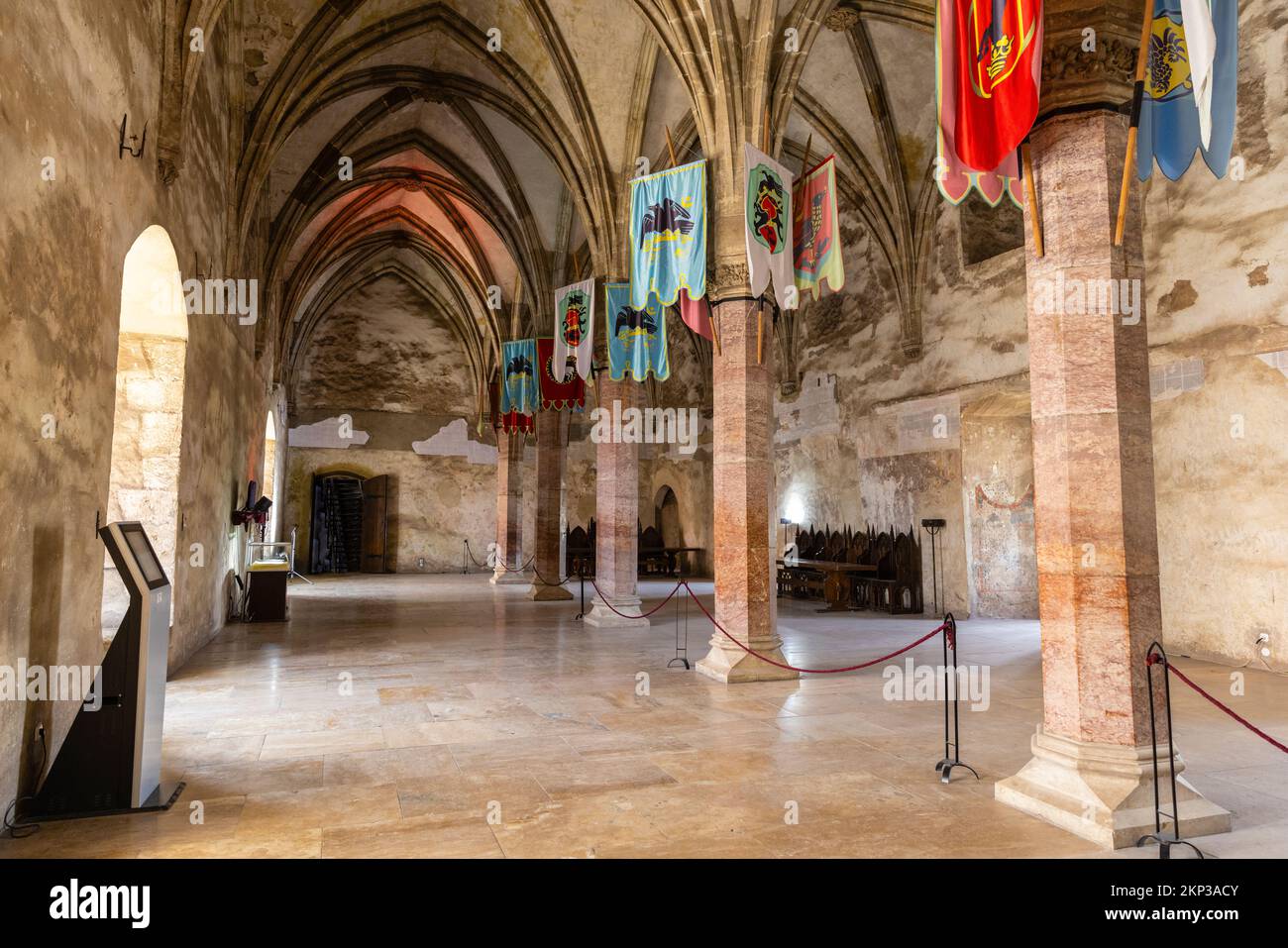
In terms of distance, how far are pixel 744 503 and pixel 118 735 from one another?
5491 mm

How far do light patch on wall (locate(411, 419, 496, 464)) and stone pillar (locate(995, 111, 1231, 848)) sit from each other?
2168cm

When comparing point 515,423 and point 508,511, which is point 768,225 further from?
point 508,511

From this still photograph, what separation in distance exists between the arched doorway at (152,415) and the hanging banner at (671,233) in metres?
4.52

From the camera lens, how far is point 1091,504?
13.9ft

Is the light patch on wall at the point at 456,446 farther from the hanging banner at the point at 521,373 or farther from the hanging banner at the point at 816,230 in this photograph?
the hanging banner at the point at 816,230

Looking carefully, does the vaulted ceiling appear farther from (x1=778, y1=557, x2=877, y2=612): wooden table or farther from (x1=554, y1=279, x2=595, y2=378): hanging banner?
(x1=778, y1=557, x2=877, y2=612): wooden table

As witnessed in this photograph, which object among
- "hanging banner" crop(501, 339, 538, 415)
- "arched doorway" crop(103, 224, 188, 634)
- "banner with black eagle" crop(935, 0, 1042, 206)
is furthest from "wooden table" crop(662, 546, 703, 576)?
"banner with black eagle" crop(935, 0, 1042, 206)

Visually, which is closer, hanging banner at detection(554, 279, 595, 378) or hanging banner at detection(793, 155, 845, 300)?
hanging banner at detection(793, 155, 845, 300)

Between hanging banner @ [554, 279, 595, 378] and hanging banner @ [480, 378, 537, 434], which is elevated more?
hanging banner @ [554, 279, 595, 378]

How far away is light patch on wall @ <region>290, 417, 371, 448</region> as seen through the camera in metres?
23.4

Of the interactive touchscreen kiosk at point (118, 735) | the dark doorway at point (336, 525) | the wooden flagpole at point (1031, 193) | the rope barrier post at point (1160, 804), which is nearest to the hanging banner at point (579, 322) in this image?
the wooden flagpole at point (1031, 193)

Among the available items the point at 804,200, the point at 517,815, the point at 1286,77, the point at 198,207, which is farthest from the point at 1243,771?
the point at 198,207

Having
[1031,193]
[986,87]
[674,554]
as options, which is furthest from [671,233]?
[674,554]

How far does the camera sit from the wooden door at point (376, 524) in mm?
23828
